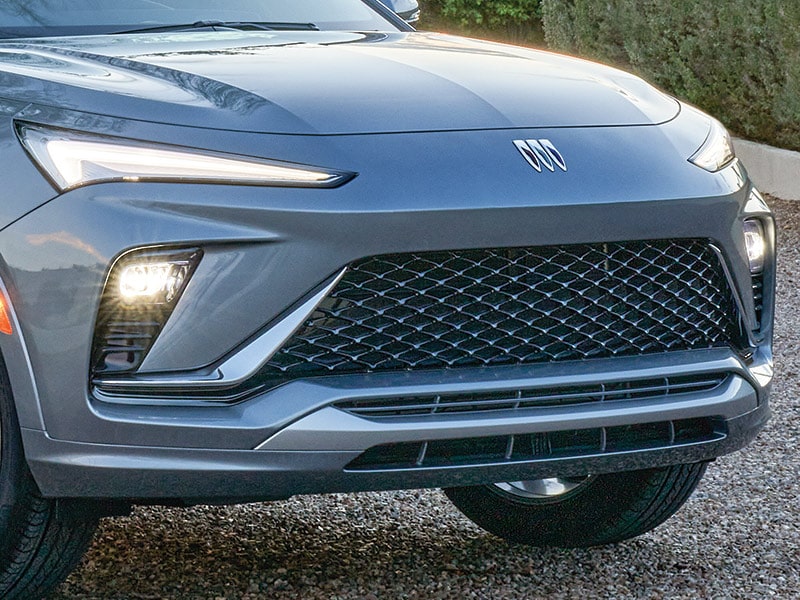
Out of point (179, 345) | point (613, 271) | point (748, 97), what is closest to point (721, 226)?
point (613, 271)

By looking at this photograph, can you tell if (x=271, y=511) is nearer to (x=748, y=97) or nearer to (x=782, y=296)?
(x=782, y=296)

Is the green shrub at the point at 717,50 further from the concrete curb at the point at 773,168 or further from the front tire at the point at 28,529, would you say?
the front tire at the point at 28,529

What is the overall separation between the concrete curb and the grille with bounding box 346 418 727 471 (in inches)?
301

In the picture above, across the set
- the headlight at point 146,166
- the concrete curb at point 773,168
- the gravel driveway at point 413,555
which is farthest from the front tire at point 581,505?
the concrete curb at point 773,168

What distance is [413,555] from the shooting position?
373cm

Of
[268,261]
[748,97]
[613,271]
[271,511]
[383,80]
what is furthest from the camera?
[748,97]

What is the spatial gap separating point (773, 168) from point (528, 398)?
323 inches

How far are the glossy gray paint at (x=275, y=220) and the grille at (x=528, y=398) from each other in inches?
1.3

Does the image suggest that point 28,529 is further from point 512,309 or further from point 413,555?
point 413,555

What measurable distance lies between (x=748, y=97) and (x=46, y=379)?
8.84 meters

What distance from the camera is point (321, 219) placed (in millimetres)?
2660

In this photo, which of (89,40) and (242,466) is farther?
(89,40)

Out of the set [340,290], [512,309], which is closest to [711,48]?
[512,309]

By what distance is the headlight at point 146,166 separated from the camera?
2.67 m
